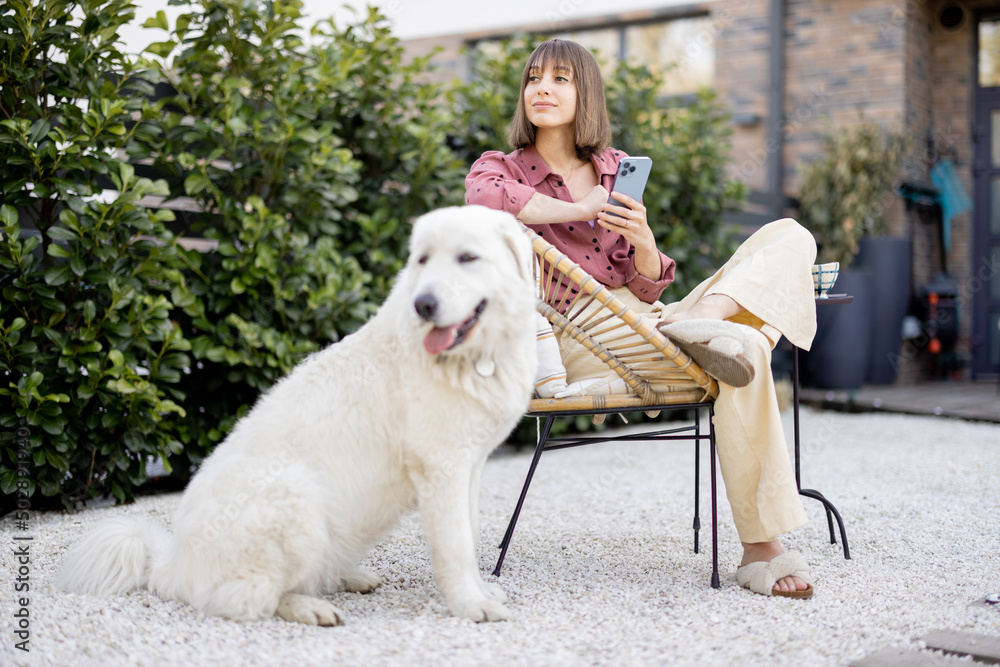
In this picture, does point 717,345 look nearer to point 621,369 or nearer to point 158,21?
point 621,369

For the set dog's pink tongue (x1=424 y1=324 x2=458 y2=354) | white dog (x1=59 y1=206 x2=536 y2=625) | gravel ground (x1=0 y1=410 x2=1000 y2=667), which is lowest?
gravel ground (x1=0 y1=410 x2=1000 y2=667)

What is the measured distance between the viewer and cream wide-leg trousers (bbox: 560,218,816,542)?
8.02 feet

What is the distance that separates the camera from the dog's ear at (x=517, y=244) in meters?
2.07

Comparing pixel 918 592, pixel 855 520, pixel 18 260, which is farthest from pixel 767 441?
pixel 18 260

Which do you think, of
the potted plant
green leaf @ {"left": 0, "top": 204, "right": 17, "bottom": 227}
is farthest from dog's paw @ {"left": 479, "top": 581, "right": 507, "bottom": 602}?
the potted plant

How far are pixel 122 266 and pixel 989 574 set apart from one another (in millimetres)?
3501

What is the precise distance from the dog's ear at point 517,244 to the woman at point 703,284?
0.54 meters

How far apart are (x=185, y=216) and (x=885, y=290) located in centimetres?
618

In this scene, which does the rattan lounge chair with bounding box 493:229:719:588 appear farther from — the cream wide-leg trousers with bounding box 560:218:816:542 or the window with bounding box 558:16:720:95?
the window with bounding box 558:16:720:95

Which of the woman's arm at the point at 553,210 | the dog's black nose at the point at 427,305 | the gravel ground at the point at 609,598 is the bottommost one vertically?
the gravel ground at the point at 609,598

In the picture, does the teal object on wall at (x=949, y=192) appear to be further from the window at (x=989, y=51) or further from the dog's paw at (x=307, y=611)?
the dog's paw at (x=307, y=611)

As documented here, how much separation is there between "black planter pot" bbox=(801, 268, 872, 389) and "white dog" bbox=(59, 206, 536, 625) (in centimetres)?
567

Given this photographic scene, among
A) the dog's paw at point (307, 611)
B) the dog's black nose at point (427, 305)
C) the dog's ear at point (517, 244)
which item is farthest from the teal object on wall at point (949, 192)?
the dog's paw at point (307, 611)

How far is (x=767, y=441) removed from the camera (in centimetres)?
246
